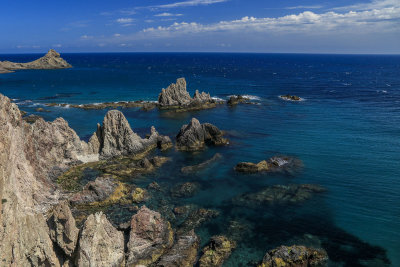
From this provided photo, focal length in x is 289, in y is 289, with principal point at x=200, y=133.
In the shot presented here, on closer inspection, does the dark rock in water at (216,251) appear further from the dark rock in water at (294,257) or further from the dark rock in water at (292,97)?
the dark rock in water at (292,97)

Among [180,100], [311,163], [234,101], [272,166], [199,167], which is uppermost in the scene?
[180,100]

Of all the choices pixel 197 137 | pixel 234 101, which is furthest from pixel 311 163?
pixel 234 101

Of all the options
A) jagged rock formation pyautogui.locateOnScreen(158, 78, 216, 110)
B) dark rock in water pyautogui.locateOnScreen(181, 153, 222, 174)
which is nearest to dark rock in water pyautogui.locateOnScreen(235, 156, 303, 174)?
dark rock in water pyautogui.locateOnScreen(181, 153, 222, 174)

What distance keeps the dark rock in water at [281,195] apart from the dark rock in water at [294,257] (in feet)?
36.1

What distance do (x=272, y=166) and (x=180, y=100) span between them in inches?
2388

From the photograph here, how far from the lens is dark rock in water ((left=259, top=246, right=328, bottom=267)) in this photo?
2744cm

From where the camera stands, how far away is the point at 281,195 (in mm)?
41312

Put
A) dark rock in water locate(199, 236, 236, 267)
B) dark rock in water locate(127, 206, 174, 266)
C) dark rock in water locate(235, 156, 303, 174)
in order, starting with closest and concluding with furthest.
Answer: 1. dark rock in water locate(127, 206, 174, 266)
2. dark rock in water locate(199, 236, 236, 267)
3. dark rock in water locate(235, 156, 303, 174)

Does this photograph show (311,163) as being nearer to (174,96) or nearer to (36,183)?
(36,183)

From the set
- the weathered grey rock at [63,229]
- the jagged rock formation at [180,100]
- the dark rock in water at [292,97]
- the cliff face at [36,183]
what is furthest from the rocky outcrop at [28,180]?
the dark rock in water at [292,97]

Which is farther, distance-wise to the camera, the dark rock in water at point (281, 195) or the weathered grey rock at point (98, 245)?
the dark rock in water at point (281, 195)

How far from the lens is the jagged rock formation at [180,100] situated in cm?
10296

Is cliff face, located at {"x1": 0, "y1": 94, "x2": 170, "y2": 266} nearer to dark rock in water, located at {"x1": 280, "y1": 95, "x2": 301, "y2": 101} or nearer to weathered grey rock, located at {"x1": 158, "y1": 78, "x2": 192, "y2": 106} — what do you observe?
weathered grey rock, located at {"x1": 158, "y1": 78, "x2": 192, "y2": 106}

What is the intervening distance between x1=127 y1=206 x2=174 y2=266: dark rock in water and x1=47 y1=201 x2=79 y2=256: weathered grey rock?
568 centimetres
